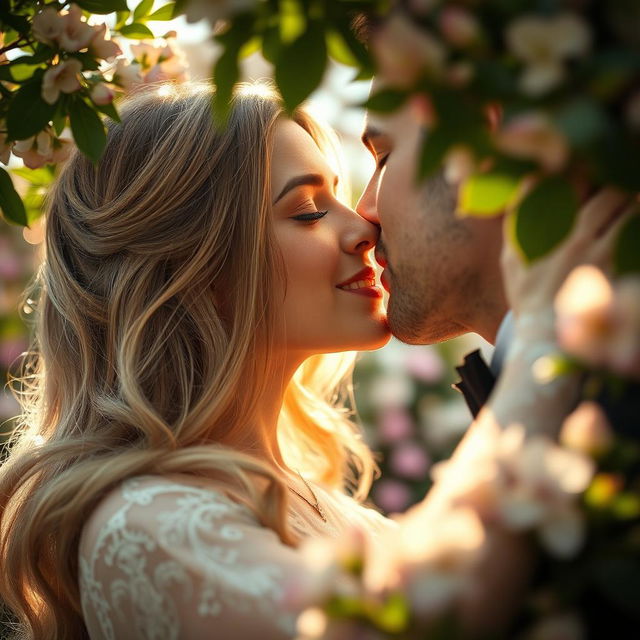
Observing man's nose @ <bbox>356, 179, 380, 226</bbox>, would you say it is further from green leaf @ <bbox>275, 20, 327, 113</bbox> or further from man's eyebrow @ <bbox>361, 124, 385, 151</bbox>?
green leaf @ <bbox>275, 20, 327, 113</bbox>

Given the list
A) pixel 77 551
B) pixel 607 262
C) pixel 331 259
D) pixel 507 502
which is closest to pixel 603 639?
pixel 507 502

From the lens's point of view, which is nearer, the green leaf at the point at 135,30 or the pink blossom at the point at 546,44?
the pink blossom at the point at 546,44

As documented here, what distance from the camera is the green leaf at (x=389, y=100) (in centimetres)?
86

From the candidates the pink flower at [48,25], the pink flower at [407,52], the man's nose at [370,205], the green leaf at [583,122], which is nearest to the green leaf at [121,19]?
the pink flower at [48,25]

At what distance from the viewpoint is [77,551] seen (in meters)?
1.77

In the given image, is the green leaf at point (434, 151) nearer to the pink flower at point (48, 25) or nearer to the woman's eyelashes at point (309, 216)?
the pink flower at point (48, 25)

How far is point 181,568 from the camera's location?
4.65ft

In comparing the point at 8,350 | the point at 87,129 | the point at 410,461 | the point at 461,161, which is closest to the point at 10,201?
the point at 87,129

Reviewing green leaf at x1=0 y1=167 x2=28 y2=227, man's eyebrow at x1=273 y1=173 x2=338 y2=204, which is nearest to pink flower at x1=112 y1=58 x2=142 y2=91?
green leaf at x1=0 y1=167 x2=28 y2=227

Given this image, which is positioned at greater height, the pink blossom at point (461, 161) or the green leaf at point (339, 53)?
the green leaf at point (339, 53)

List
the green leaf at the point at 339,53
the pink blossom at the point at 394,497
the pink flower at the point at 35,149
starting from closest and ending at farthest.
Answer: the green leaf at the point at 339,53, the pink flower at the point at 35,149, the pink blossom at the point at 394,497

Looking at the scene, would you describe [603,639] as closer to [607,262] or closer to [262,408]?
[607,262]

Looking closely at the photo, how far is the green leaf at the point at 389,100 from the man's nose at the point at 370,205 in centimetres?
141

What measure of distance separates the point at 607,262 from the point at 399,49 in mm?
468
